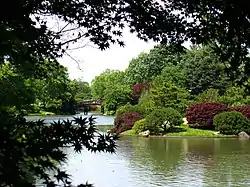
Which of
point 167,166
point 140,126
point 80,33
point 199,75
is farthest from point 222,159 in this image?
point 199,75

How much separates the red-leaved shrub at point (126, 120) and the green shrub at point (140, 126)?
46.6 inches

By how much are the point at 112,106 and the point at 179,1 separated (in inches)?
1377

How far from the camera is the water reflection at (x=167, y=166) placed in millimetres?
9477

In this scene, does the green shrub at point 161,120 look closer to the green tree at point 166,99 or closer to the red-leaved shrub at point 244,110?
the red-leaved shrub at point 244,110

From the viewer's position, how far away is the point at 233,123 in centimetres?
1959

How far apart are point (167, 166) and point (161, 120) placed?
8.39 m

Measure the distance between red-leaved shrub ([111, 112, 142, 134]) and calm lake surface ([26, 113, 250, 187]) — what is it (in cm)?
491

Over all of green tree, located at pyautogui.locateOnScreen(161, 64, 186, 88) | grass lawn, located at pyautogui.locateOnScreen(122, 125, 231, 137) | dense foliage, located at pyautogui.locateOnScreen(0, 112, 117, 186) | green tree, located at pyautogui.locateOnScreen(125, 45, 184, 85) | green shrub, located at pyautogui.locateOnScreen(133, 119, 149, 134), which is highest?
green tree, located at pyautogui.locateOnScreen(125, 45, 184, 85)

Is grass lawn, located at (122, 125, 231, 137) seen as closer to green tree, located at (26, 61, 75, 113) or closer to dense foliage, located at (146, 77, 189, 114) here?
dense foliage, located at (146, 77, 189, 114)

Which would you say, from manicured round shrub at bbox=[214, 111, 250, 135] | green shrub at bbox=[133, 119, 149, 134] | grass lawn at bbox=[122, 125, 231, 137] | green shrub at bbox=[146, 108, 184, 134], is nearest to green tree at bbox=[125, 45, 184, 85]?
grass lawn at bbox=[122, 125, 231, 137]

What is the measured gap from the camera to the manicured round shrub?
19594 mm

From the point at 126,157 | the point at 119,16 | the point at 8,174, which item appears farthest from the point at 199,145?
the point at 8,174

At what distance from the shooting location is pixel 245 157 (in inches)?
518

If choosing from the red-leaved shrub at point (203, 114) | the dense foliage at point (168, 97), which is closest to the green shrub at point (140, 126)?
the red-leaved shrub at point (203, 114)
